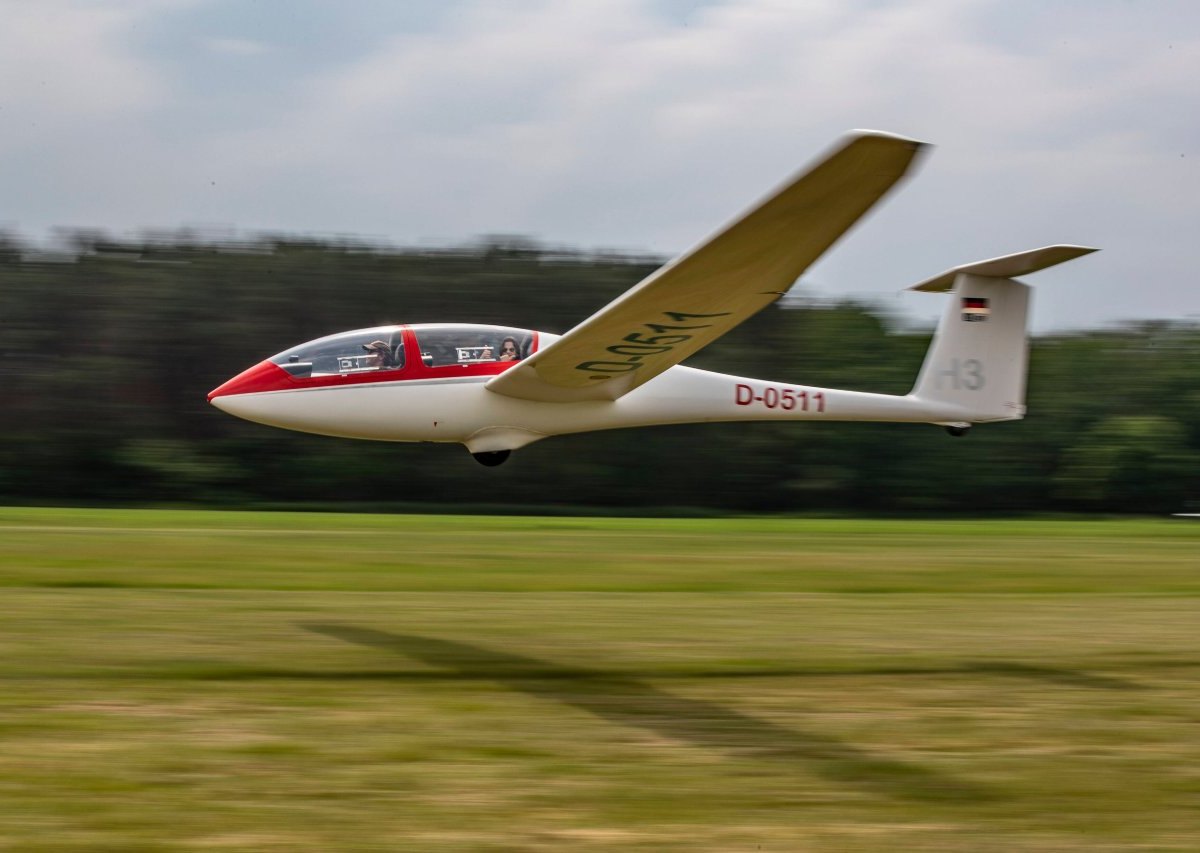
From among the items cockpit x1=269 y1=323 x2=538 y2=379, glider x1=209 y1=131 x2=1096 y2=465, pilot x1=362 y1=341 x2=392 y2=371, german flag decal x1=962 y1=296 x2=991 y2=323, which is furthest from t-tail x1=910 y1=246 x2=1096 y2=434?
pilot x1=362 y1=341 x2=392 y2=371

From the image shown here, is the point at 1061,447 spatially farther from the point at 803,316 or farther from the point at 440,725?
the point at 440,725

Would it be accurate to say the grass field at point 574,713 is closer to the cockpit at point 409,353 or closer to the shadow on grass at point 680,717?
the shadow on grass at point 680,717

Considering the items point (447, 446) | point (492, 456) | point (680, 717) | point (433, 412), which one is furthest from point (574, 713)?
point (447, 446)

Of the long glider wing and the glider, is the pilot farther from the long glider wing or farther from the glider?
the long glider wing

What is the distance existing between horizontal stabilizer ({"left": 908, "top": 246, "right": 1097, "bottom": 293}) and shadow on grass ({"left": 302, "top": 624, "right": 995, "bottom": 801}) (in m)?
5.87

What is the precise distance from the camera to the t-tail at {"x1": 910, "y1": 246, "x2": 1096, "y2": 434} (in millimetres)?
14133

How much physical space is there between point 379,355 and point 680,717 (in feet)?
14.6

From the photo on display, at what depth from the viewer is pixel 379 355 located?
35.1ft

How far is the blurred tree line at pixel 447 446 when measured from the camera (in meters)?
39.8

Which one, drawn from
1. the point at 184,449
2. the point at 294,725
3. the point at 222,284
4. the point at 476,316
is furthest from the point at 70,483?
the point at 294,725

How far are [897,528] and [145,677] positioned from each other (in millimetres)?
24698

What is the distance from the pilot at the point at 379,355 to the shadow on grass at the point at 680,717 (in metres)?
2.26

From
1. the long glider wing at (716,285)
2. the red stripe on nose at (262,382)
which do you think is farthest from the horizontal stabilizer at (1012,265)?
the red stripe on nose at (262,382)

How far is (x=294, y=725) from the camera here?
7.22 meters
